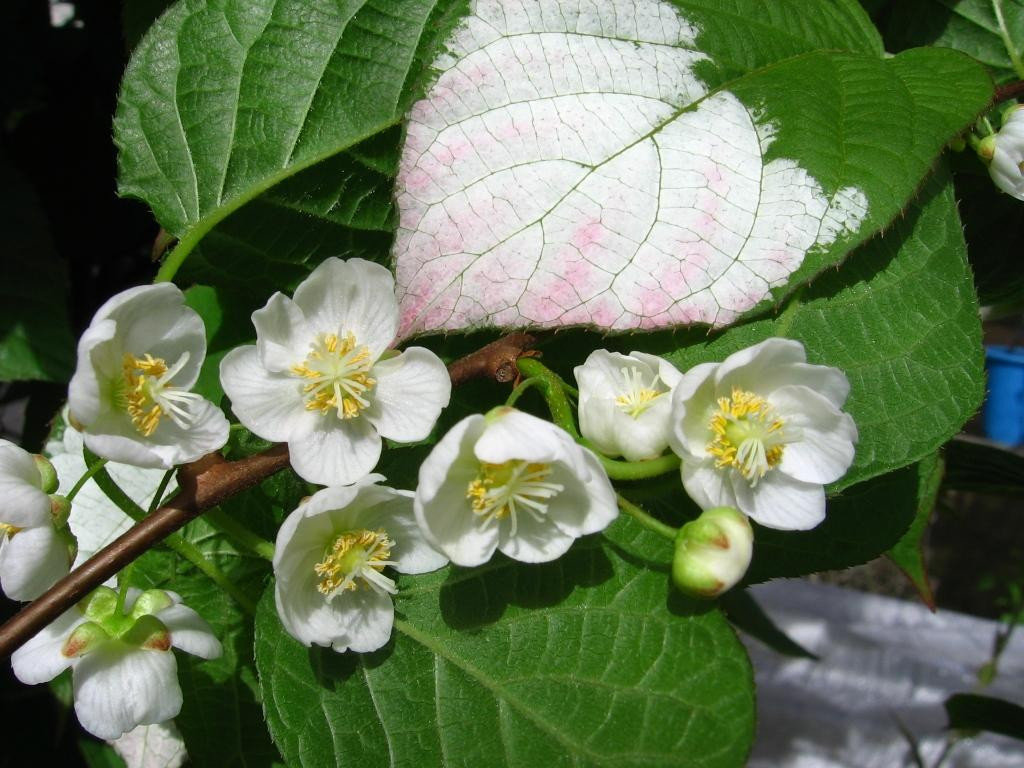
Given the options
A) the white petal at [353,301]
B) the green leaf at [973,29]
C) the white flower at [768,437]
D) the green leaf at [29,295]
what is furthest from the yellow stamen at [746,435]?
the green leaf at [29,295]

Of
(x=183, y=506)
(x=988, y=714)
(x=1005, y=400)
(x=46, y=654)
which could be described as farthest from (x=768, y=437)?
(x=1005, y=400)

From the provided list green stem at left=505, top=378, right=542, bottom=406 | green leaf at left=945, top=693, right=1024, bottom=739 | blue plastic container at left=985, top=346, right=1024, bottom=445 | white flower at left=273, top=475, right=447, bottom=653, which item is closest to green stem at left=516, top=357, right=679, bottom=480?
green stem at left=505, top=378, right=542, bottom=406

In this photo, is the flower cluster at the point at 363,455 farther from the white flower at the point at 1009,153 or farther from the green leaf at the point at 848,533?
the white flower at the point at 1009,153

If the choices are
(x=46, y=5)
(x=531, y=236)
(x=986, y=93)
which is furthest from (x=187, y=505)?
(x=46, y=5)

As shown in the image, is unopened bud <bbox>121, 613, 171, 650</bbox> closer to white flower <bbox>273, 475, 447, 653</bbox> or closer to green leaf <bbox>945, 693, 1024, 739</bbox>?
white flower <bbox>273, 475, 447, 653</bbox>

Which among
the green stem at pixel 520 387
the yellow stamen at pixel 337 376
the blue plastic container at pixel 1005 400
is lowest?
the blue plastic container at pixel 1005 400
